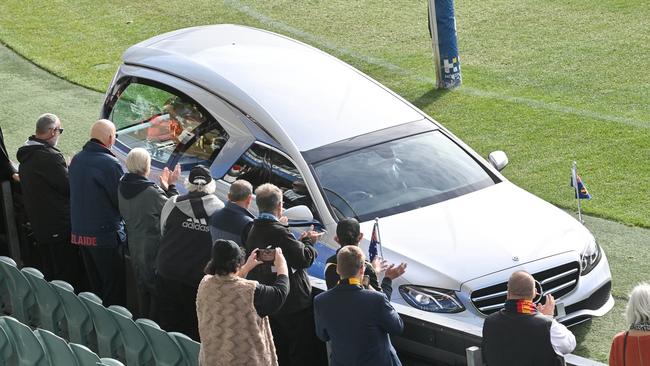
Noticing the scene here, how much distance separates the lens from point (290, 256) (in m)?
7.43

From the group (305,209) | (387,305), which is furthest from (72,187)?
(387,305)

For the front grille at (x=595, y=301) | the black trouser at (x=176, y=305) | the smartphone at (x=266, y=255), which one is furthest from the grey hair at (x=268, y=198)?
the front grille at (x=595, y=301)

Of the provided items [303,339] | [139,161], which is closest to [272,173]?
[139,161]

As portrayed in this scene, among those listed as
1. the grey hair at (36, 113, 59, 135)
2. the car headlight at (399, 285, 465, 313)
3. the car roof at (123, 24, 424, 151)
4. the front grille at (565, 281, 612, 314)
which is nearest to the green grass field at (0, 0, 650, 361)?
the front grille at (565, 281, 612, 314)

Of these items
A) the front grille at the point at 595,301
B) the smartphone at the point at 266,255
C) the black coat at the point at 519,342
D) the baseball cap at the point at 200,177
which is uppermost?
the baseball cap at the point at 200,177

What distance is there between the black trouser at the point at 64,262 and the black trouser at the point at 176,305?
5.18 feet

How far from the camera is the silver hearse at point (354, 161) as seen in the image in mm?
8641

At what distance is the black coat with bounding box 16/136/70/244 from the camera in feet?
31.2

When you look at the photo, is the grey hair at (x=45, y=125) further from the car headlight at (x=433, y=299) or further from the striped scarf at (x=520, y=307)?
the striped scarf at (x=520, y=307)

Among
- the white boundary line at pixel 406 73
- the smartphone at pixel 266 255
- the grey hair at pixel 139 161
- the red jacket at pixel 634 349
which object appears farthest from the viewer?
the white boundary line at pixel 406 73

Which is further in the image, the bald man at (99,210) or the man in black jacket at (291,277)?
the bald man at (99,210)

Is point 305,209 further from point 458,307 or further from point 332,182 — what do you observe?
point 458,307

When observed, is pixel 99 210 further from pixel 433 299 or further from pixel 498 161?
pixel 498 161

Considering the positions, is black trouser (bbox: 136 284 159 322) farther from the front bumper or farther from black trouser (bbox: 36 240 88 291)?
the front bumper
